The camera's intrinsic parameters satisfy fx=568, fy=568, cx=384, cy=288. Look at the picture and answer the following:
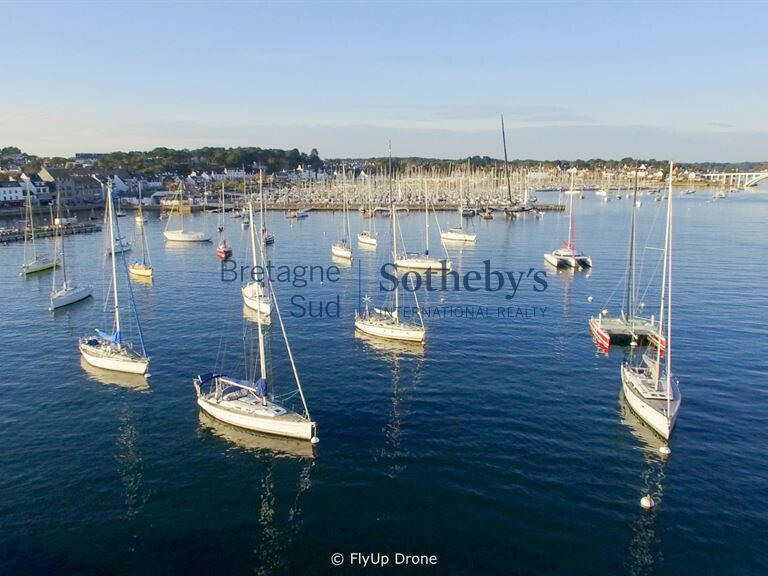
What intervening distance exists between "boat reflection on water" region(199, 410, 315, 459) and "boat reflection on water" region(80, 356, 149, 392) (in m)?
9.00

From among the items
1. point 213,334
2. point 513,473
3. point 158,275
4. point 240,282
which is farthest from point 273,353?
point 158,275

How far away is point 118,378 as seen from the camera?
145 feet

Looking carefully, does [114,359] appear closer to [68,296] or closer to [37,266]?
[68,296]

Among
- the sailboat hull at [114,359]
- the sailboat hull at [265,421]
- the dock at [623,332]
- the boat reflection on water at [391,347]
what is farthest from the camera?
the dock at [623,332]

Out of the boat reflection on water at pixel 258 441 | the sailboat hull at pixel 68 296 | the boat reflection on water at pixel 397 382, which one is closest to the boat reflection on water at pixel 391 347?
the boat reflection on water at pixel 397 382

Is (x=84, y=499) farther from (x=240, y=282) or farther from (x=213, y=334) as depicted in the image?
(x=240, y=282)

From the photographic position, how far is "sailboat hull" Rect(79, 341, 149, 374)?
44.2 meters

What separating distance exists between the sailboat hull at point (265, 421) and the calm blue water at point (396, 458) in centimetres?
81

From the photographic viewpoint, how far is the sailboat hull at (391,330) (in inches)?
2039

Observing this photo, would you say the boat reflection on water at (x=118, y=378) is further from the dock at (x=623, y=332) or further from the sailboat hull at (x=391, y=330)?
the dock at (x=623, y=332)

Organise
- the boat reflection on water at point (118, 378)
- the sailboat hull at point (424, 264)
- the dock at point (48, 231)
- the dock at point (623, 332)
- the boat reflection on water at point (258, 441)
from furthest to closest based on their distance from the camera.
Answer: the dock at point (48, 231) < the sailboat hull at point (424, 264) < the dock at point (623, 332) < the boat reflection on water at point (118, 378) < the boat reflection on water at point (258, 441)

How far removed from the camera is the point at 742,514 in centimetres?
2744

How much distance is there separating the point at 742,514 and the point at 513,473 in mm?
→ 10863

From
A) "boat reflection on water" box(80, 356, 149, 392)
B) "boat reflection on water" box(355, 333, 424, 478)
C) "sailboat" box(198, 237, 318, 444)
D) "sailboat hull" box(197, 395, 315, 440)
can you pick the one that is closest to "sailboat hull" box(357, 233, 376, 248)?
"boat reflection on water" box(355, 333, 424, 478)
